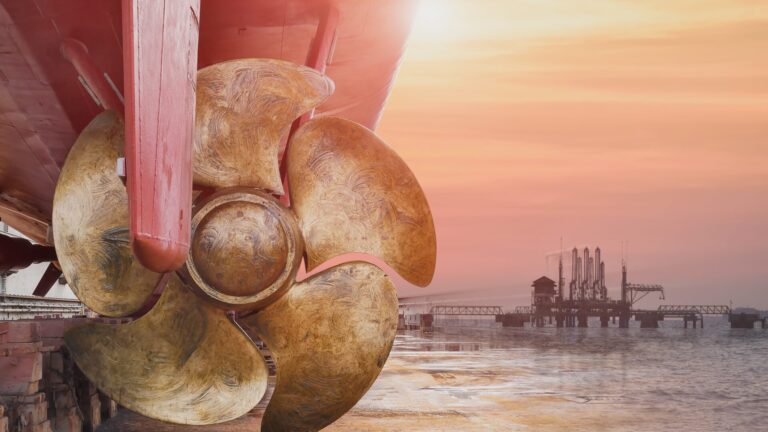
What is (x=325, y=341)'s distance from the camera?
6.23m

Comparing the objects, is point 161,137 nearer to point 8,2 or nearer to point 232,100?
point 232,100

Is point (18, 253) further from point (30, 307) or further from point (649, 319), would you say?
point (649, 319)

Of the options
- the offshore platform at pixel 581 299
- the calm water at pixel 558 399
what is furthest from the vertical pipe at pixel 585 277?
the calm water at pixel 558 399

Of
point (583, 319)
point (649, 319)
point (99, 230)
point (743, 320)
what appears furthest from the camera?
point (649, 319)

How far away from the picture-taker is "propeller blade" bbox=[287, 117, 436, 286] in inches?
253

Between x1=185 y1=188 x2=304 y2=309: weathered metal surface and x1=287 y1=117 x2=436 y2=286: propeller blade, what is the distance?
58 cm

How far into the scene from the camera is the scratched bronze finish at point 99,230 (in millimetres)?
6070

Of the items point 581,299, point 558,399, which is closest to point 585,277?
point 581,299

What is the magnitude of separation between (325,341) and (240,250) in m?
1.01

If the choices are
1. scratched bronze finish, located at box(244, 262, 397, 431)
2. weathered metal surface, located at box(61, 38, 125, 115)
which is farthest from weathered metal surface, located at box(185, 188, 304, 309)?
weathered metal surface, located at box(61, 38, 125, 115)

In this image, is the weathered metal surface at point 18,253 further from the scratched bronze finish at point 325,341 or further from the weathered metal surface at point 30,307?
the scratched bronze finish at point 325,341

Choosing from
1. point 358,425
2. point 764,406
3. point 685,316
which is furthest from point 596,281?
point 358,425

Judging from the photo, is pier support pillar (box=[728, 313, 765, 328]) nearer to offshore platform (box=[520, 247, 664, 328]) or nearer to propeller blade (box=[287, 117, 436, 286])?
offshore platform (box=[520, 247, 664, 328])

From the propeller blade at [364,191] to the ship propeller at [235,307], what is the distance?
21 millimetres
